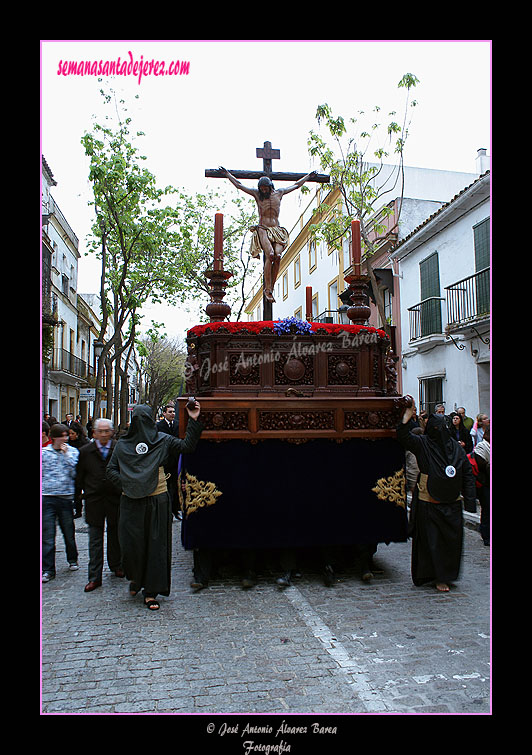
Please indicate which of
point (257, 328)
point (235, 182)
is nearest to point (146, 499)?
point (257, 328)

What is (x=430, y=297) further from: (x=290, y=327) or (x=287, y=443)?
(x=287, y=443)

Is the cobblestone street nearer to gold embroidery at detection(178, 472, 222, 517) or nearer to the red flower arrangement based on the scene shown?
gold embroidery at detection(178, 472, 222, 517)

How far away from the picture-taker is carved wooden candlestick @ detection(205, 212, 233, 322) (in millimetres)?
5930

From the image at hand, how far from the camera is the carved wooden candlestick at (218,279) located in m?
5.93

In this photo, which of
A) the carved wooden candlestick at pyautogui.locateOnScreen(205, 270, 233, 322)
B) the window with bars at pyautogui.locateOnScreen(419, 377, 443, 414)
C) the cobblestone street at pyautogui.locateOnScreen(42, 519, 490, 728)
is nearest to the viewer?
the cobblestone street at pyautogui.locateOnScreen(42, 519, 490, 728)

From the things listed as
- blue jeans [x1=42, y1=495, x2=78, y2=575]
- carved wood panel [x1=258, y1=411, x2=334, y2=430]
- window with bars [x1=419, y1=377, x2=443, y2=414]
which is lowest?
blue jeans [x1=42, y1=495, x2=78, y2=575]

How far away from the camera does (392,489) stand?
6059 mm

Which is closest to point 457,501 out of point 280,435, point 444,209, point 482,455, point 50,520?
point 482,455

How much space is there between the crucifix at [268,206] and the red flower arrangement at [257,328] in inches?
49.5

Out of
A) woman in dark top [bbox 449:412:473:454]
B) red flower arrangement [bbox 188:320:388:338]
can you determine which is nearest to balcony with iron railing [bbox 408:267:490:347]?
woman in dark top [bbox 449:412:473:454]

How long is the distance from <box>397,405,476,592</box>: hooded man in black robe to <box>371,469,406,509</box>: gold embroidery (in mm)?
280

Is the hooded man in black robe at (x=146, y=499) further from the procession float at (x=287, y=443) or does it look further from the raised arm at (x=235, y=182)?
the raised arm at (x=235, y=182)

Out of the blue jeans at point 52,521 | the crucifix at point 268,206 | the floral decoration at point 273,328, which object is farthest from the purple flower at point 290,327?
the blue jeans at point 52,521
